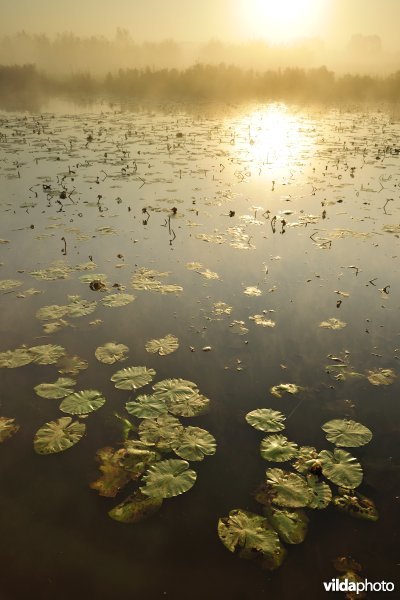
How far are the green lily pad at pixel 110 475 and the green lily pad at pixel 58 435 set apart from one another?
0.27 meters

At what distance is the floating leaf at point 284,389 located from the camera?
12.8 ft

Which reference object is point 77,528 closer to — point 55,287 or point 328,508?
point 328,508

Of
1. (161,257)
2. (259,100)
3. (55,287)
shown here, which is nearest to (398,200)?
(161,257)

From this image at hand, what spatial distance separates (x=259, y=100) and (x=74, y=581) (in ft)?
120

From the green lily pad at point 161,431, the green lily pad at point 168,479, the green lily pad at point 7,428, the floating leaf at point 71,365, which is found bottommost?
the green lily pad at point 168,479

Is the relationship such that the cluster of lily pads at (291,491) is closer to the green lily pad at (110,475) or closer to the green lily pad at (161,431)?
the green lily pad at (161,431)

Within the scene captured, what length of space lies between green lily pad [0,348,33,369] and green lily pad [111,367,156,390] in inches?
38.6

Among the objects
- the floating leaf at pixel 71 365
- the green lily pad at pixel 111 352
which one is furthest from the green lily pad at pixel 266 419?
the floating leaf at pixel 71 365

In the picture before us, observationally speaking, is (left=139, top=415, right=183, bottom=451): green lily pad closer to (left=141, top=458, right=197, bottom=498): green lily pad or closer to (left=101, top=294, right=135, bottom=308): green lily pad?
(left=141, top=458, right=197, bottom=498): green lily pad

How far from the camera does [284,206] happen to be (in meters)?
8.98

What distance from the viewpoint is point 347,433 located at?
3.45 metres

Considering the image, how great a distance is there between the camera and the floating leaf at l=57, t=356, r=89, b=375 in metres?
4.15

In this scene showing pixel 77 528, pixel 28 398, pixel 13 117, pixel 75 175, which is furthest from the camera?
pixel 13 117

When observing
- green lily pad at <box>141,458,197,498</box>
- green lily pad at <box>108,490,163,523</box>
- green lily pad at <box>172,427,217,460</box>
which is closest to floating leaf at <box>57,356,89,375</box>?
green lily pad at <box>172,427,217,460</box>
